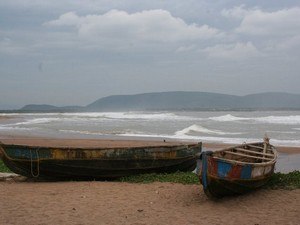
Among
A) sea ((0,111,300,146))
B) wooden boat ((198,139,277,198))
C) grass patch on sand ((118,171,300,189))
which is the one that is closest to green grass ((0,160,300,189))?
grass patch on sand ((118,171,300,189))

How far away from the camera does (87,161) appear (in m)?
11.2

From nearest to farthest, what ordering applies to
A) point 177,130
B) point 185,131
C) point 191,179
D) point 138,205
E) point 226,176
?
point 226,176, point 138,205, point 191,179, point 185,131, point 177,130

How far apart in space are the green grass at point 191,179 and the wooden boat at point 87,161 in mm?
376

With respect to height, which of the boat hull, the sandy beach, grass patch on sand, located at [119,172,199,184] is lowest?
the sandy beach

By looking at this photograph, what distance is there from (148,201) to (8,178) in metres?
4.77

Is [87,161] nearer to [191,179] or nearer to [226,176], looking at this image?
[191,179]

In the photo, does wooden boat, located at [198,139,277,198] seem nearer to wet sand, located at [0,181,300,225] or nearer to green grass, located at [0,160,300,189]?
wet sand, located at [0,181,300,225]

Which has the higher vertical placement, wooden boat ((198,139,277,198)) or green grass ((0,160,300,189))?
wooden boat ((198,139,277,198))

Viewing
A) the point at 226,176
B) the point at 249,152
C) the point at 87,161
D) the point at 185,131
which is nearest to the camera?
the point at 226,176

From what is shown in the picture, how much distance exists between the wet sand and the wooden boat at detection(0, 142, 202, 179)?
0.73 metres

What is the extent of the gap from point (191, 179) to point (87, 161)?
112 inches

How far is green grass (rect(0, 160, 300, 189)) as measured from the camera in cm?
972

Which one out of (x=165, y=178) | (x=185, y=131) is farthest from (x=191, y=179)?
(x=185, y=131)

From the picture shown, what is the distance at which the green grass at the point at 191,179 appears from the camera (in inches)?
383
